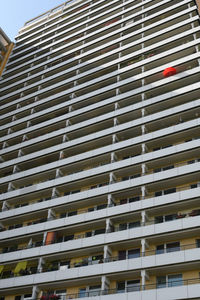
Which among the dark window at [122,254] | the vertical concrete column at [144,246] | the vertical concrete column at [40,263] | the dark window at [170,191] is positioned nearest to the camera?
the vertical concrete column at [144,246]

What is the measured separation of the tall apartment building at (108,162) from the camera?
29.0 metres

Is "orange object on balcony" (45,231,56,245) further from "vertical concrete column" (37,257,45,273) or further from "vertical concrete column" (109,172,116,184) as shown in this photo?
"vertical concrete column" (109,172,116,184)

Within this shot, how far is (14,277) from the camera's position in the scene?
3228 centimetres

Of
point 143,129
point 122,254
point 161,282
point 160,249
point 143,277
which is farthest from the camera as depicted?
point 143,129

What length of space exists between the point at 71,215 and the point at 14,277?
7579mm

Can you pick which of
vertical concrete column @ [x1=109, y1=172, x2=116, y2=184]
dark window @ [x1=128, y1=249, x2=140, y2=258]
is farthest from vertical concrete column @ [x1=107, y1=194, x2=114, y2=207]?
dark window @ [x1=128, y1=249, x2=140, y2=258]

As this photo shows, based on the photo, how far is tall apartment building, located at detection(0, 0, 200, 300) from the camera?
28969 millimetres

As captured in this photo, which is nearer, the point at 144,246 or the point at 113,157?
the point at 144,246

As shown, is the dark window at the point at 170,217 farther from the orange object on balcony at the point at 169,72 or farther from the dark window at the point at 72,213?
the orange object on balcony at the point at 169,72

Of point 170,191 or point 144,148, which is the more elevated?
point 144,148

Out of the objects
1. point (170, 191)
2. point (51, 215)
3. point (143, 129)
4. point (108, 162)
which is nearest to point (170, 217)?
point (170, 191)

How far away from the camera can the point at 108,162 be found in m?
38.9

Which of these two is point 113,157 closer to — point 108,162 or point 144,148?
point 108,162

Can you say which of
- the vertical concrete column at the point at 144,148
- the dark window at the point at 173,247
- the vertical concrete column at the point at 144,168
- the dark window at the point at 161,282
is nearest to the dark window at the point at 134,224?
the dark window at the point at 173,247
